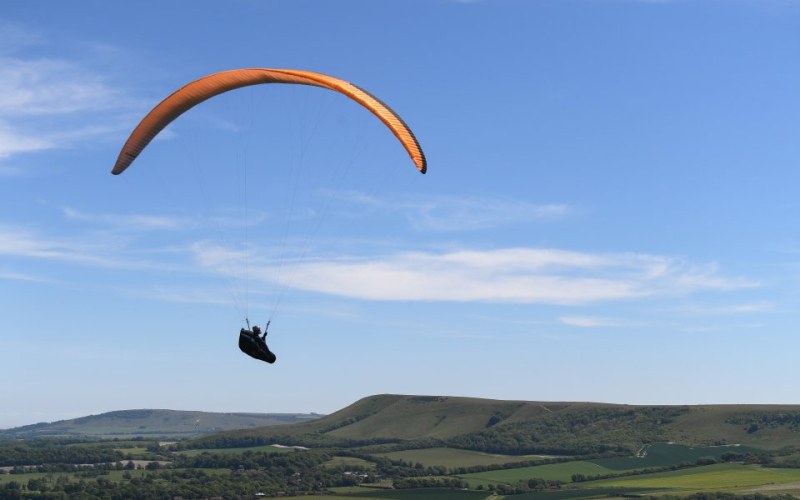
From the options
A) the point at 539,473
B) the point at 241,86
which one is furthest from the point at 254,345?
the point at 539,473

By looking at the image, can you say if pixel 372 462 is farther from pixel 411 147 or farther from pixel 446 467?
pixel 411 147

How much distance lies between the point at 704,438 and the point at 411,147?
177m

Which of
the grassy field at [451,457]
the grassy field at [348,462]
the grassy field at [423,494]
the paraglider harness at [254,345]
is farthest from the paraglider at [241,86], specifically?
the grassy field at [451,457]

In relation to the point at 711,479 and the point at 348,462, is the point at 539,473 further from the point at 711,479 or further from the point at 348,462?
the point at 348,462

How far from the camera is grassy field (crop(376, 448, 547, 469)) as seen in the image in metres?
169

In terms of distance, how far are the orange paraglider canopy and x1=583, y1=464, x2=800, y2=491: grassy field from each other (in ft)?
297

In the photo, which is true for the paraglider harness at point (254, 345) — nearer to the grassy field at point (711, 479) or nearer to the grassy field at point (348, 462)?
the grassy field at point (711, 479)

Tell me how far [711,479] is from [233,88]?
339 feet

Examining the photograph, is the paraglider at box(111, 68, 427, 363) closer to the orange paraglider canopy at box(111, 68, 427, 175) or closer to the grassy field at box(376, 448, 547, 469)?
the orange paraglider canopy at box(111, 68, 427, 175)

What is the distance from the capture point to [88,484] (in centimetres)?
13188

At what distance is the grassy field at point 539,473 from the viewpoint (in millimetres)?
136863

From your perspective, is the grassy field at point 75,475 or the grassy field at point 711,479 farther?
the grassy field at point 75,475

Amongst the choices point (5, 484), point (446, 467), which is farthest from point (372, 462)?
point (5, 484)

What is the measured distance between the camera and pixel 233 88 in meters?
35.2
